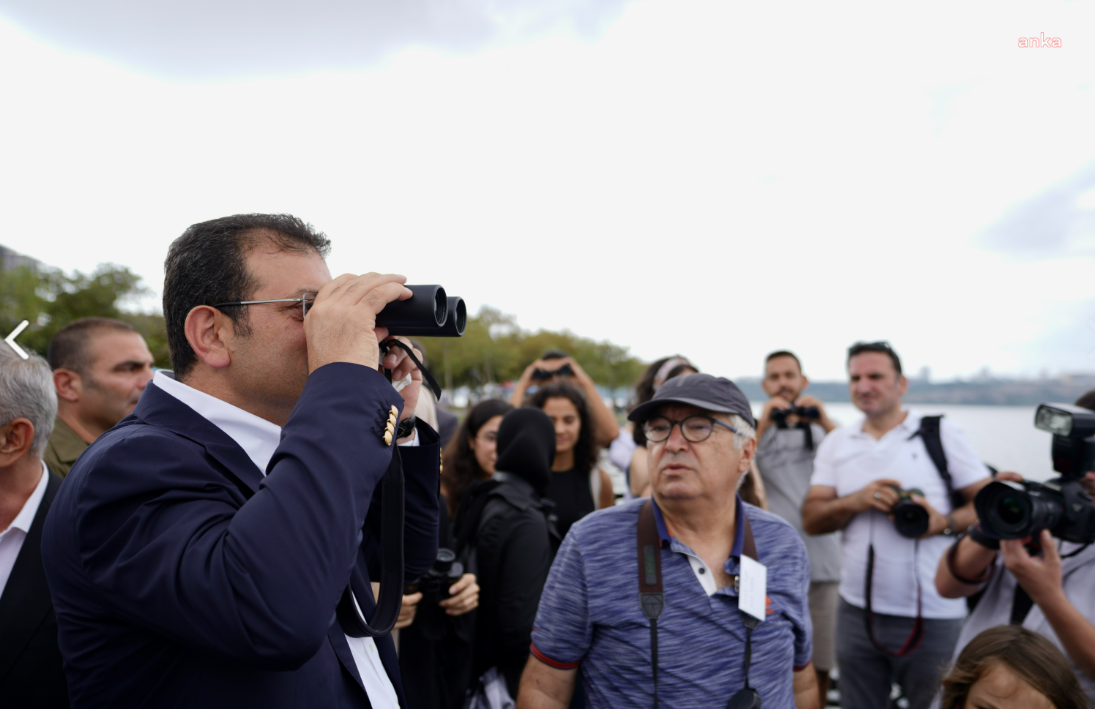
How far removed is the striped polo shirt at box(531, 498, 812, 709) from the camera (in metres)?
1.96

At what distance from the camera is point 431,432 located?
1.69m

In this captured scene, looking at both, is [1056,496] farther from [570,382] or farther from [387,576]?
[570,382]

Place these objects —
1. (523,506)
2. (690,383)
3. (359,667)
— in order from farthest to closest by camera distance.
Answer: (523,506)
(690,383)
(359,667)

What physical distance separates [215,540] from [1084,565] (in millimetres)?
3037

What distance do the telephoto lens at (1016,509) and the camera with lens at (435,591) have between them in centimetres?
212

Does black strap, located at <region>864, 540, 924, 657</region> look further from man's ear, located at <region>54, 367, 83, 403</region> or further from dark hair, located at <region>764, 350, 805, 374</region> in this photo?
man's ear, located at <region>54, 367, 83, 403</region>

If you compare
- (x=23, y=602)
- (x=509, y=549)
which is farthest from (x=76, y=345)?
(x=509, y=549)

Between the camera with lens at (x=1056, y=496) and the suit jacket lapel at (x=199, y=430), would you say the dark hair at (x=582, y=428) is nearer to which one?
the camera with lens at (x=1056, y=496)

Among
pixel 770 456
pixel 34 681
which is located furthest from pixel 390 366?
pixel 770 456

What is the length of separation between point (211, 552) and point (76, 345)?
3.47 m

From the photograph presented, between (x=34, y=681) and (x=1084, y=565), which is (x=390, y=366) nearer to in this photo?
(x=34, y=681)

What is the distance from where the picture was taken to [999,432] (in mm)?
5578

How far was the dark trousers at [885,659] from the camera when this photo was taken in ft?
11.3

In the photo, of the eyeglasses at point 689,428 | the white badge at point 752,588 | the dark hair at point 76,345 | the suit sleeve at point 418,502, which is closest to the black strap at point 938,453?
the eyeglasses at point 689,428
